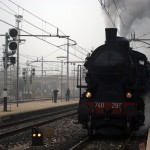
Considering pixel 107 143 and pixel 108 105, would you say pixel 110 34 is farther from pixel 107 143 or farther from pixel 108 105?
pixel 107 143

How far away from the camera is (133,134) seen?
557 inches

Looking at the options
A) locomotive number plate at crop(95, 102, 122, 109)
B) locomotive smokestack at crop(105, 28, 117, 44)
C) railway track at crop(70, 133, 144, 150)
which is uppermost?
locomotive smokestack at crop(105, 28, 117, 44)

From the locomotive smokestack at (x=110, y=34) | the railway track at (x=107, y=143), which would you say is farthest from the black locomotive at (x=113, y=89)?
the railway track at (x=107, y=143)

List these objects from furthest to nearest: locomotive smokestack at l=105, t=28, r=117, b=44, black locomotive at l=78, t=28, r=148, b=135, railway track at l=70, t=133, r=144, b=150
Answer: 1. locomotive smokestack at l=105, t=28, r=117, b=44
2. black locomotive at l=78, t=28, r=148, b=135
3. railway track at l=70, t=133, r=144, b=150

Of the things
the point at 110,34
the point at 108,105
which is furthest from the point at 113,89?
the point at 110,34

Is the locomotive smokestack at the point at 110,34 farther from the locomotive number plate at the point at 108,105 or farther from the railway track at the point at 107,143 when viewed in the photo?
the railway track at the point at 107,143

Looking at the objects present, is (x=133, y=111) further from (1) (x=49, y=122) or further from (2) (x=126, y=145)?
(1) (x=49, y=122)

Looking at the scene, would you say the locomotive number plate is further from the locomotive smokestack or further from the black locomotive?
the locomotive smokestack

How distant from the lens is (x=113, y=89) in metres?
→ 13.3

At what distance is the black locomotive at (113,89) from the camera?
41.4 feet

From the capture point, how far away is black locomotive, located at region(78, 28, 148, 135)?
12633 millimetres

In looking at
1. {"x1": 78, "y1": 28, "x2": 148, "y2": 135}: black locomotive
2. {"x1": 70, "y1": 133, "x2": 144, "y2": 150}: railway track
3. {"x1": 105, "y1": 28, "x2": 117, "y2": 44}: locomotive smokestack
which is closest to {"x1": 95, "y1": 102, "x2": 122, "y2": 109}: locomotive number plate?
{"x1": 78, "y1": 28, "x2": 148, "y2": 135}: black locomotive

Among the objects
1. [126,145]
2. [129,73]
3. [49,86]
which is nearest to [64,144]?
[126,145]

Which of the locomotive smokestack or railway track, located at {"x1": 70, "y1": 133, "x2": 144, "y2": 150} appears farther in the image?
the locomotive smokestack
